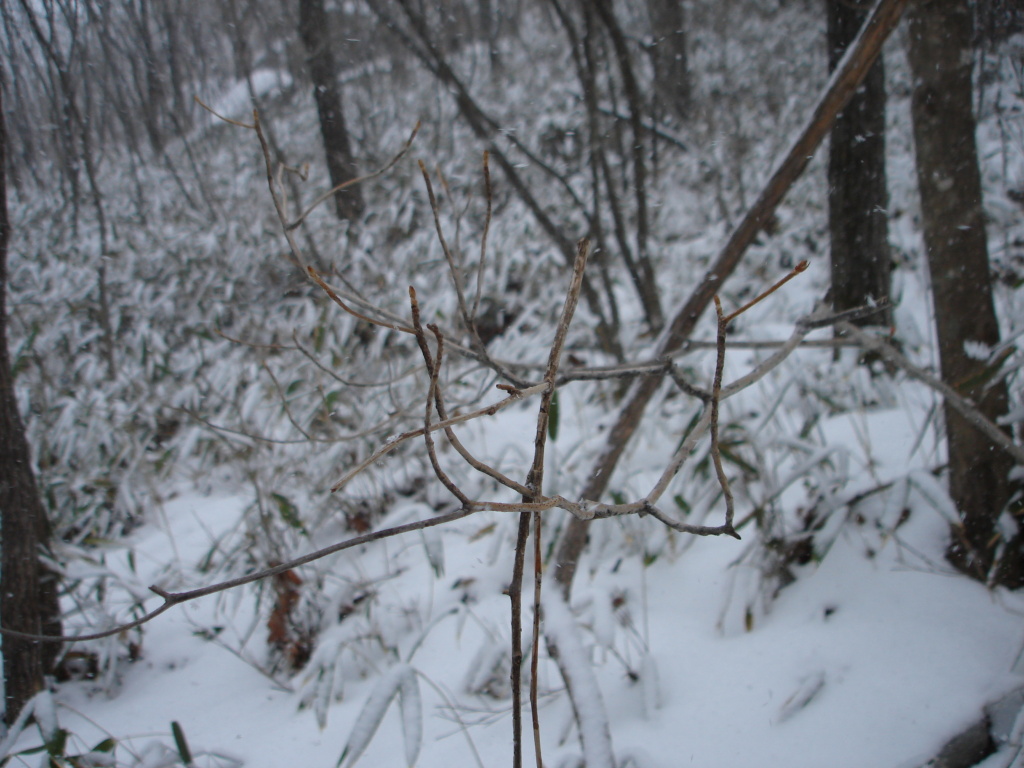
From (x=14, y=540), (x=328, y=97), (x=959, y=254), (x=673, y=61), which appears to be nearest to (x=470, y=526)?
(x=14, y=540)

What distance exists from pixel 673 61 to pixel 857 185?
500cm

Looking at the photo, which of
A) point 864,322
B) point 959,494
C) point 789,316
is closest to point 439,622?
point 959,494

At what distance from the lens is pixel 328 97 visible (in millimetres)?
4754

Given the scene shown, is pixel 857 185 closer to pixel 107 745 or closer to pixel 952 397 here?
pixel 952 397

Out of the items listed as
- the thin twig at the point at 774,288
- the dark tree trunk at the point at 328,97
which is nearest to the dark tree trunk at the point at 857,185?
the thin twig at the point at 774,288

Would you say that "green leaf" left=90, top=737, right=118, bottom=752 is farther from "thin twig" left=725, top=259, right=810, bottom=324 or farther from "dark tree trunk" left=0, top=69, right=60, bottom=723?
"thin twig" left=725, top=259, right=810, bottom=324

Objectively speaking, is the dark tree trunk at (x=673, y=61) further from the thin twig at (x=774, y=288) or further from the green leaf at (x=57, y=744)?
the green leaf at (x=57, y=744)

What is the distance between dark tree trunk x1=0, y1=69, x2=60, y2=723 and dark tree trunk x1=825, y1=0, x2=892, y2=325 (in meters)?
2.44

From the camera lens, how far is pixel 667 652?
1080 millimetres

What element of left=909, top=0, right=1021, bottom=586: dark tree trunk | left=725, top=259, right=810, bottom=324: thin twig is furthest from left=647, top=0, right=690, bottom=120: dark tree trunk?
left=725, top=259, right=810, bottom=324: thin twig

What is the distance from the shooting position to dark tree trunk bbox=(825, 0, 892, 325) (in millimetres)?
2000

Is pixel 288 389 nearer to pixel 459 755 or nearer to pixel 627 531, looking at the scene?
pixel 627 531

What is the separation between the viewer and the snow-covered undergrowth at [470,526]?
0.91 m

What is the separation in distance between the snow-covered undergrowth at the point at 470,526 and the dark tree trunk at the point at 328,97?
323 mm
